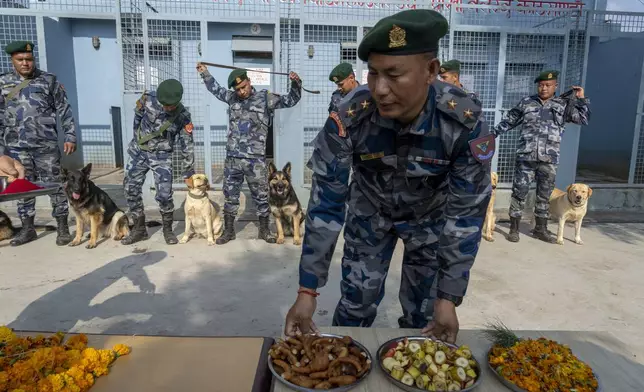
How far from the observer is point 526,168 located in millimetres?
6375

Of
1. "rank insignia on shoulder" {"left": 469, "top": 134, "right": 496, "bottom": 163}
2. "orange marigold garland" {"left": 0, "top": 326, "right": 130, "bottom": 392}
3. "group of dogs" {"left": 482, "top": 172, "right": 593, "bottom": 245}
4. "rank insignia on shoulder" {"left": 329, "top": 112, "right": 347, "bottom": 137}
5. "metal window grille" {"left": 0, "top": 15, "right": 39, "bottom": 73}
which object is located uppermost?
"metal window grille" {"left": 0, "top": 15, "right": 39, "bottom": 73}

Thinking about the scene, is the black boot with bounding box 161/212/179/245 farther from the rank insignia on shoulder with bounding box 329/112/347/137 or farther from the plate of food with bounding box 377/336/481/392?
the plate of food with bounding box 377/336/481/392

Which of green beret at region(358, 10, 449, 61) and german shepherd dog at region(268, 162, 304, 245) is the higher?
green beret at region(358, 10, 449, 61)

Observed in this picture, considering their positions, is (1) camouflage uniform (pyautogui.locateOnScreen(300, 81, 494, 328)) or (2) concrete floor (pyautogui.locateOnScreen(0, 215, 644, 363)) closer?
(1) camouflage uniform (pyautogui.locateOnScreen(300, 81, 494, 328))

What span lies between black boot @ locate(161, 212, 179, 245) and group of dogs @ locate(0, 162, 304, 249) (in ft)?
0.45

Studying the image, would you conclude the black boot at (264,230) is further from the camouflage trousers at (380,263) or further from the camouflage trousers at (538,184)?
the camouflage trousers at (380,263)

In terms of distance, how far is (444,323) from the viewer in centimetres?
181

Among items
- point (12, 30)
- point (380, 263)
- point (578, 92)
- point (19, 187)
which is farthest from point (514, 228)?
point (12, 30)

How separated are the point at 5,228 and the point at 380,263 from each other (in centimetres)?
579

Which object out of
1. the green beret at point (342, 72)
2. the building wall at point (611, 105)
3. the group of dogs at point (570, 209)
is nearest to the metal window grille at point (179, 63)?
the green beret at point (342, 72)

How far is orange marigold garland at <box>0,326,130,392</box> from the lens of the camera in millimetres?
1565

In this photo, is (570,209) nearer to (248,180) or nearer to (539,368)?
(248,180)

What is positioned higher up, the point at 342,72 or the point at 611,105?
the point at 342,72

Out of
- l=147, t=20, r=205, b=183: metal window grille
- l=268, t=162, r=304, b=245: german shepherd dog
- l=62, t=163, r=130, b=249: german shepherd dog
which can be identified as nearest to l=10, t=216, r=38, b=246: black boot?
l=62, t=163, r=130, b=249: german shepherd dog
